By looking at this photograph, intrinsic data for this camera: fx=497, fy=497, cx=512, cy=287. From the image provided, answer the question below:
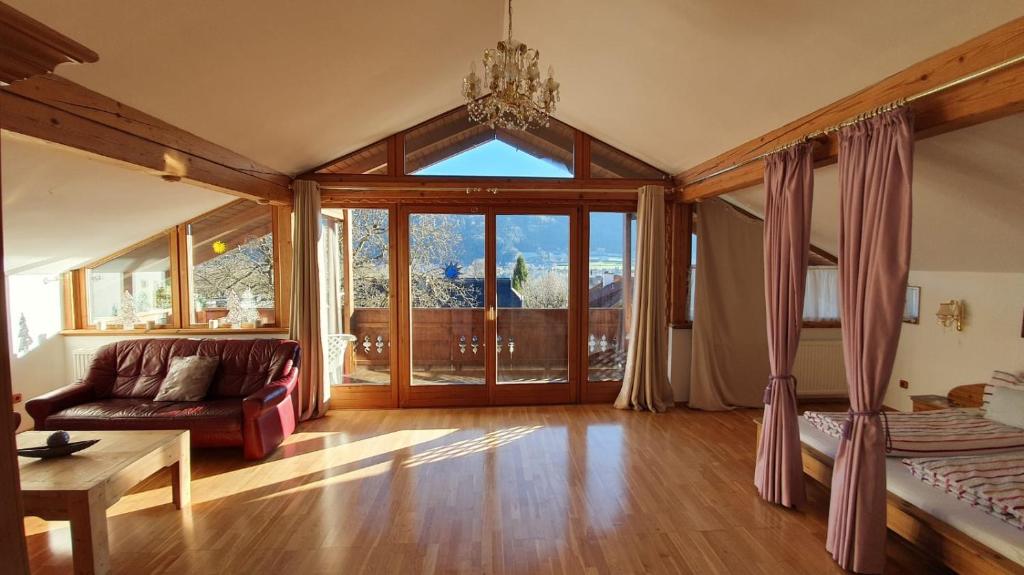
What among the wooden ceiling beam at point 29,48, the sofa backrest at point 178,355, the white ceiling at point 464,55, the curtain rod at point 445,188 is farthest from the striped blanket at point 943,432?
the sofa backrest at point 178,355

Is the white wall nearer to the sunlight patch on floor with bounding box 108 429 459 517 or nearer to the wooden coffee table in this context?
the sunlight patch on floor with bounding box 108 429 459 517

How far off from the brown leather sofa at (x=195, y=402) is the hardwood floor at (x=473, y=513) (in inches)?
10.1

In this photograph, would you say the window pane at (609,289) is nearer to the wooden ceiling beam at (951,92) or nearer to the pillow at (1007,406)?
the wooden ceiling beam at (951,92)

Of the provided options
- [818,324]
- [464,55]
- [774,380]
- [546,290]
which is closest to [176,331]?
[546,290]

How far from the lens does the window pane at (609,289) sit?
5.28 m

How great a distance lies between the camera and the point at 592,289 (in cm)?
530

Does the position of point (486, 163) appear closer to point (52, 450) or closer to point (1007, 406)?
point (52, 450)

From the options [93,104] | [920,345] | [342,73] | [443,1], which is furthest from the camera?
[920,345]

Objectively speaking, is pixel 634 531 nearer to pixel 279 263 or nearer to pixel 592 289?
pixel 592 289

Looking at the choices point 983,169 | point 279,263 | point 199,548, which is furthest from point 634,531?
point 279,263

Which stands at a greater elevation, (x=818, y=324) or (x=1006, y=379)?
(x=818, y=324)

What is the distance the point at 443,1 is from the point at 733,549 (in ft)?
11.4

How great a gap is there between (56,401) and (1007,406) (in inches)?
264

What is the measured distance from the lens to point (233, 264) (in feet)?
16.6
